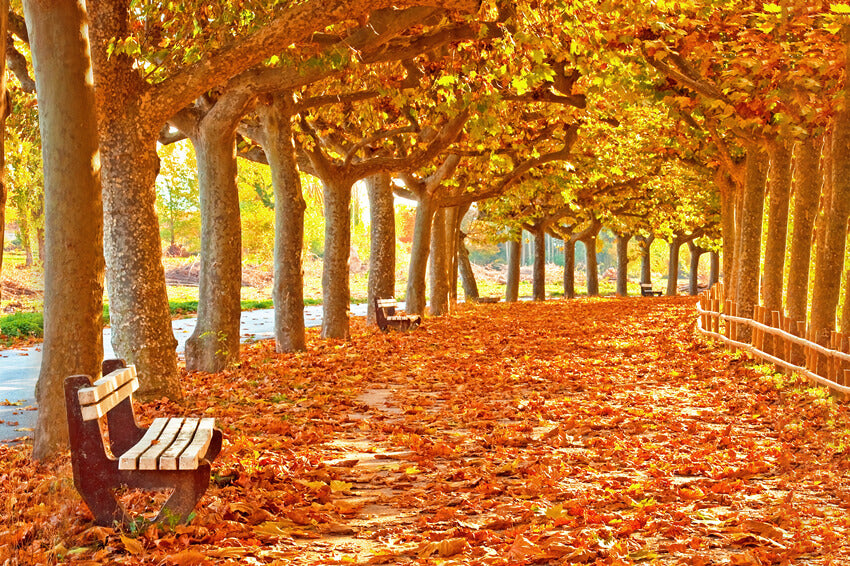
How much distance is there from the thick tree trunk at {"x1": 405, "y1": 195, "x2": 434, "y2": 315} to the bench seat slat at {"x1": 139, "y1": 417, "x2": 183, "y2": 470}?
58.7ft

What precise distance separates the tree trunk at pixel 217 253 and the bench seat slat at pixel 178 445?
7.20 meters

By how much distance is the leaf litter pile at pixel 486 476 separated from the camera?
488 centimetres

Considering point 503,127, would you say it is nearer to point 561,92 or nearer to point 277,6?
point 561,92

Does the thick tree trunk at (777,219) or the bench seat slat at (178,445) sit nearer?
the bench seat slat at (178,445)

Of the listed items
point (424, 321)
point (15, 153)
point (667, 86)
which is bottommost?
point (424, 321)

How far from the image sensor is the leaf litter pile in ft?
16.0

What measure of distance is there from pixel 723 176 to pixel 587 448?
17.0 m

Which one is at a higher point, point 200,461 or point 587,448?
point 200,461

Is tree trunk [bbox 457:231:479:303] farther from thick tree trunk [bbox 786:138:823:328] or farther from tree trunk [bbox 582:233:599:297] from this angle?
thick tree trunk [bbox 786:138:823:328]

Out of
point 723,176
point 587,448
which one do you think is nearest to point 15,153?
point 587,448

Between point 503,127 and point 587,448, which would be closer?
point 587,448

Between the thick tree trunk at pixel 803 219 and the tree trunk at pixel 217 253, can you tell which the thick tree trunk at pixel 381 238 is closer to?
the tree trunk at pixel 217 253

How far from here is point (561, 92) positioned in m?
19.8

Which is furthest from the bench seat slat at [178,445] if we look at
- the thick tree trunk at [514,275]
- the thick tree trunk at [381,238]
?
the thick tree trunk at [514,275]
